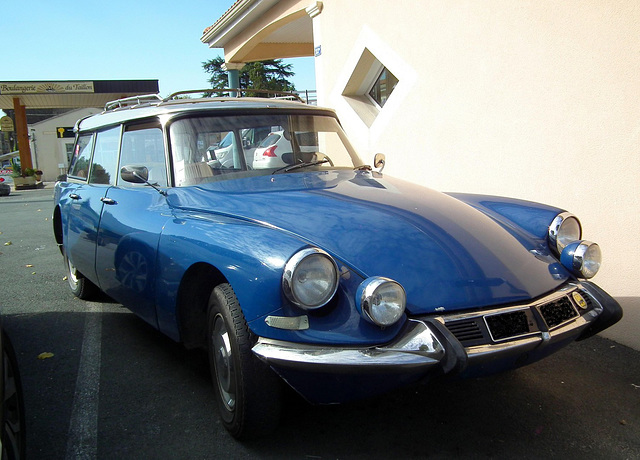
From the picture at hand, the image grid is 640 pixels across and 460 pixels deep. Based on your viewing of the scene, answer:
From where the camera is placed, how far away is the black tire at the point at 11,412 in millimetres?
1828

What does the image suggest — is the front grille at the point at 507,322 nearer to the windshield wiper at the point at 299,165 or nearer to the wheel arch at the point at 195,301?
the wheel arch at the point at 195,301

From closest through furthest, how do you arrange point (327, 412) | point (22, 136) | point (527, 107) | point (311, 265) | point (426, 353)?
point (426, 353) → point (311, 265) → point (327, 412) → point (527, 107) → point (22, 136)

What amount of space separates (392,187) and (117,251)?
179cm

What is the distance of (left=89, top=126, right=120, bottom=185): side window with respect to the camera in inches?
158

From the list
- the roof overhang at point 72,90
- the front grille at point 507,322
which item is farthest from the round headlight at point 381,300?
the roof overhang at point 72,90

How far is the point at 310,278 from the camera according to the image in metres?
→ 2.18

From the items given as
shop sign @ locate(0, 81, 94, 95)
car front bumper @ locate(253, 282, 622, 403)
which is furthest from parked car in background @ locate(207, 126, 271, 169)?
shop sign @ locate(0, 81, 94, 95)

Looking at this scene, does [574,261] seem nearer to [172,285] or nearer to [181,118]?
[172,285]

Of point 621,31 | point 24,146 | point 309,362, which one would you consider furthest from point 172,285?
point 24,146

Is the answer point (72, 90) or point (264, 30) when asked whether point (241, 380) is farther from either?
point (72, 90)

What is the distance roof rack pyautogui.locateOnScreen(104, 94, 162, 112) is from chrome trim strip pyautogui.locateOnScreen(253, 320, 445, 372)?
285 cm

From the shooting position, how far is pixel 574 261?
9.21 feet

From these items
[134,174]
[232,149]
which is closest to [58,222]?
[134,174]

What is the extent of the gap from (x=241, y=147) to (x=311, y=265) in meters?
1.51
